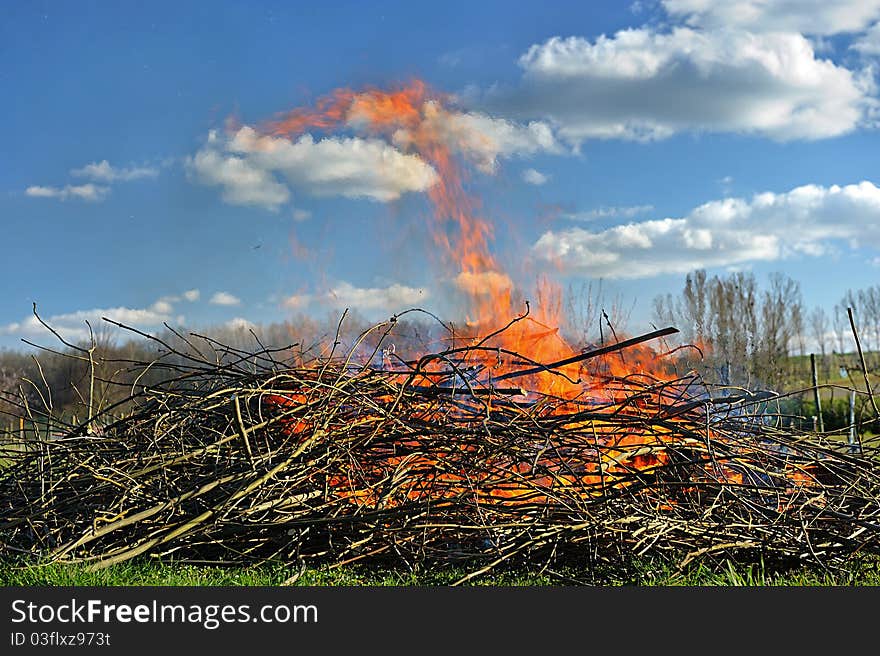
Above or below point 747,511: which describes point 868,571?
below

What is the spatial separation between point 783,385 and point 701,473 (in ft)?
58.9

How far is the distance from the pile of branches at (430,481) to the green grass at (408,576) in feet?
0.25

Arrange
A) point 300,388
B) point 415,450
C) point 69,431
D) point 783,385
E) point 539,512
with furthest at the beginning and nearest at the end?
point 783,385, point 69,431, point 300,388, point 415,450, point 539,512

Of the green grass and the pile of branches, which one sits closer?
the green grass

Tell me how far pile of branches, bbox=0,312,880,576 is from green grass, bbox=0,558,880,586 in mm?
75

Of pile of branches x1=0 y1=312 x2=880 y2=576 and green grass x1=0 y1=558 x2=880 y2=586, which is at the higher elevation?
pile of branches x1=0 y1=312 x2=880 y2=576

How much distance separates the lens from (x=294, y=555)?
4.14m

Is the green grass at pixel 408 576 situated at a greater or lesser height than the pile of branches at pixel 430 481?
lesser

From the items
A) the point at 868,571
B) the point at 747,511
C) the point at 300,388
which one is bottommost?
the point at 868,571

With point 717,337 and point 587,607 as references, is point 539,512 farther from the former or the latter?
point 717,337

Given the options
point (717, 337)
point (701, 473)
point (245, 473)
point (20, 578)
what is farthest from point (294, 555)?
point (717, 337)

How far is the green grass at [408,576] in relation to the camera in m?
3.63

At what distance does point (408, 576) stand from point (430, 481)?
1.56 feet

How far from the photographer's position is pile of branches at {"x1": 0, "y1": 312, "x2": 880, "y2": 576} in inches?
155
